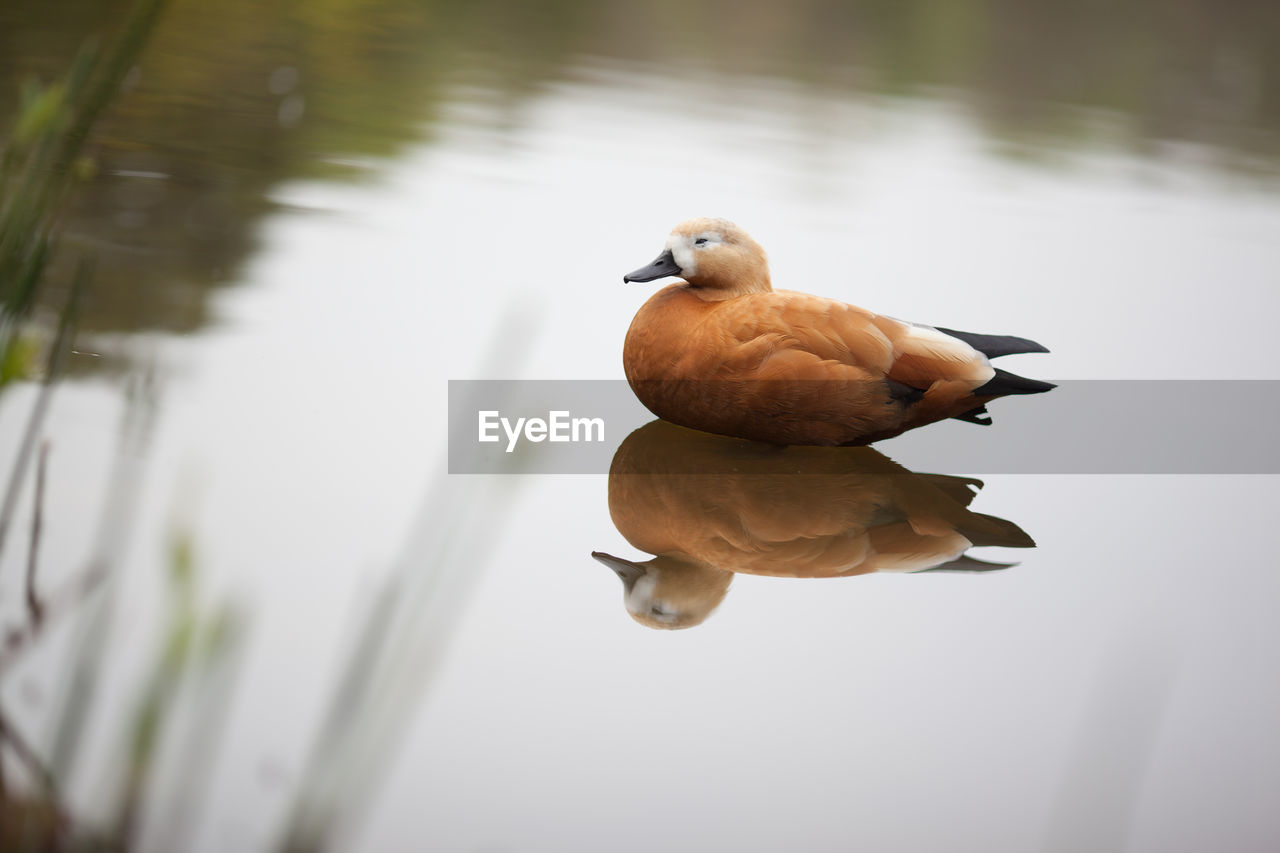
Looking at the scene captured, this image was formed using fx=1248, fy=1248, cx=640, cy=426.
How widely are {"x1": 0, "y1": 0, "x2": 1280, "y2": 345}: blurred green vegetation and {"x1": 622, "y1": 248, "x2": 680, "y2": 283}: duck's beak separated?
43.9 inches

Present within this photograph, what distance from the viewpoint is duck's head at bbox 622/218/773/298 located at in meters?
2.94

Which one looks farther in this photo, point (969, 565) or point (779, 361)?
point (779, 361)

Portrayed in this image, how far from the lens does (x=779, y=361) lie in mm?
2750

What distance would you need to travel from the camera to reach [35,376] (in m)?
2.55

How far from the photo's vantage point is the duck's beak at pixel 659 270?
2982 millimetres

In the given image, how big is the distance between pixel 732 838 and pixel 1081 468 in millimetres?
1712

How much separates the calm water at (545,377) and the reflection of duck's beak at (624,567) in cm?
3

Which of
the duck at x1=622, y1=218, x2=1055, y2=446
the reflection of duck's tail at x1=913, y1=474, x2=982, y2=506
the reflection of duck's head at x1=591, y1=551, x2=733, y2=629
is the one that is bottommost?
the reflection of duck's head at x1=591, y1=551, x2=733, y2=629

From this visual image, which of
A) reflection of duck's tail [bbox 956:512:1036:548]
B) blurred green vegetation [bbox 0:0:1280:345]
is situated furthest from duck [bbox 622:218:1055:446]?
blurred green vegetation [bbox 0:0:1280:345]

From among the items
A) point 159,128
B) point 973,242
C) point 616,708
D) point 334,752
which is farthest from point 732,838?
point 159,128
